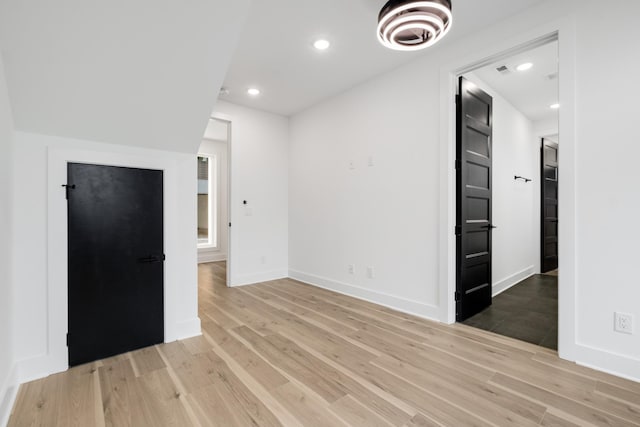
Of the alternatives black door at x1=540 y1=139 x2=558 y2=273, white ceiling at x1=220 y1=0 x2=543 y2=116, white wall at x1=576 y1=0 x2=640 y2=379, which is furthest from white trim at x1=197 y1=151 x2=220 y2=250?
black door at x1=540 y1=139 x2=558 y2=273

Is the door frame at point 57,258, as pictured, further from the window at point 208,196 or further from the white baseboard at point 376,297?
the window at point 208,196

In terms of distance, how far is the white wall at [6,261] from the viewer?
60.7 inches

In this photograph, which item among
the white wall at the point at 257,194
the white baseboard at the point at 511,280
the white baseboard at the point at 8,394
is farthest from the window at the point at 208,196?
the white baseboard at the point at 511,280

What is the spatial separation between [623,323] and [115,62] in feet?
11.8

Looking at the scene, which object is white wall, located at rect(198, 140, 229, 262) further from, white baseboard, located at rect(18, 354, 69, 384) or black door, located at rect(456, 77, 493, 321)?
black door, located at rect(456, 77, 493, 321)

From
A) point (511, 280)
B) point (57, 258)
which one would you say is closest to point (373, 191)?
point (511, 280)

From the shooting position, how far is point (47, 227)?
1938mm

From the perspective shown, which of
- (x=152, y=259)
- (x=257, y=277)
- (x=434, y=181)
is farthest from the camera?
(x=257, y=277)

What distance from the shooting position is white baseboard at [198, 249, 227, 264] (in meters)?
6.48

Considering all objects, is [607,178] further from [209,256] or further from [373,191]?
[209,256]

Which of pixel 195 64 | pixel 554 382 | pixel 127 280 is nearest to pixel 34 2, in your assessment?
pixel 195 64

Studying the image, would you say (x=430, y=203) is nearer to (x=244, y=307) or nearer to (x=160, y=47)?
(x=244, y=307)

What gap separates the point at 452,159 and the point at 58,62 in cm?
301

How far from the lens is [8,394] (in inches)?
62.8
